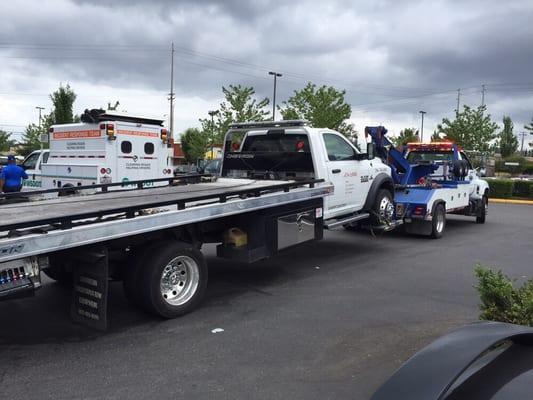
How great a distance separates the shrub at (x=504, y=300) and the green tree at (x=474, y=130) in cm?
2972

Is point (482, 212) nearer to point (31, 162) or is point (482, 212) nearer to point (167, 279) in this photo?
point (167, 279)

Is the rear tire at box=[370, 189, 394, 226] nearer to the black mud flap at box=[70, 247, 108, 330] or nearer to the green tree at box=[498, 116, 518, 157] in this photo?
the black mud flap at box=[70, 247, 108, 330]

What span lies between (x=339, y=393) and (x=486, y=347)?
1.89 m

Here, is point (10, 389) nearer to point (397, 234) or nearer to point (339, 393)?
A: point (339, 393)

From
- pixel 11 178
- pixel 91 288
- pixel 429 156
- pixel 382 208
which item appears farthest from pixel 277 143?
pixel 11 178

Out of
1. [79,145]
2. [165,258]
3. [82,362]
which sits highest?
[79,145]

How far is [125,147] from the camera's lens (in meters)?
13.2

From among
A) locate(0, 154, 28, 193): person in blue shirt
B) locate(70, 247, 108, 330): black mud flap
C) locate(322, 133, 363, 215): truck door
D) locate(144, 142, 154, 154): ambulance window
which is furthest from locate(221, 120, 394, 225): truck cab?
locate(0, 154, 28, 193): person in blue shirt

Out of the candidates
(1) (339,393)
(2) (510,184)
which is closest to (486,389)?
(1) (339,393)

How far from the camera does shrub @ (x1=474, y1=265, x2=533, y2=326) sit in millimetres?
4176

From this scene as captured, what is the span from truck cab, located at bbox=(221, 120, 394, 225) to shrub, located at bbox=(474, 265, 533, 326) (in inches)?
144

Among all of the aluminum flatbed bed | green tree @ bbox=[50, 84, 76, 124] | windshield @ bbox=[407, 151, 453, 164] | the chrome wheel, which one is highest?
green tree @ bbox=[50, 84, 76, 124]

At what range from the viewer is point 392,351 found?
4.79 m

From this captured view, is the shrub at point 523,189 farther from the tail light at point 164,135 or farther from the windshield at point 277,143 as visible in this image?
the windshield at point 277,143
